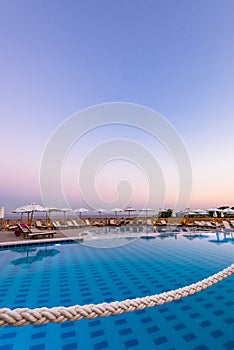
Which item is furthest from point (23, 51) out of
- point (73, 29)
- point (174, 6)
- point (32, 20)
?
point (174, 6)

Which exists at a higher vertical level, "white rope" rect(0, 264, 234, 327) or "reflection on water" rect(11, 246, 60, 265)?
"white rope" rect(0, 264, 234, 327)

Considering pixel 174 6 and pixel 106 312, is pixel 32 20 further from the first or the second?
pixel 106 312

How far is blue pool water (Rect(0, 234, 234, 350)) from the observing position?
9.46 feet

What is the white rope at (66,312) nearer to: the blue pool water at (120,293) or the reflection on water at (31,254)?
the blue pool water at (120,293)

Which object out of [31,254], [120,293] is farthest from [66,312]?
[31,254]

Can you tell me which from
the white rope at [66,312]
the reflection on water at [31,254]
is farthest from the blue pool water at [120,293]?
the white rope at [66,312]

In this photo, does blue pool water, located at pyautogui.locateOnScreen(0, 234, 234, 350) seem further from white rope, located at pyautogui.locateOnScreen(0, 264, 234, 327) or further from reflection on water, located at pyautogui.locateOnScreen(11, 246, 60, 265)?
white rope, located at pyautogui.locateOnScreen(0, 264, 234, 327)

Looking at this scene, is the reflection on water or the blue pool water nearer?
the blue pool water

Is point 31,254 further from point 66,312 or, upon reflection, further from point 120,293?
point 66,312

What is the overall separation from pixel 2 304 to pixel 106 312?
13.7ft

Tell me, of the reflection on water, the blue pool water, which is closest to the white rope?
the blue pool water

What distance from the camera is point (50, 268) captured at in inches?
259

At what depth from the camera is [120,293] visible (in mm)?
4594

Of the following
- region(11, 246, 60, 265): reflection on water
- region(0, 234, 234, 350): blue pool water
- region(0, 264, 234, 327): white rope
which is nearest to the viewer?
region(0, 264, 234, 327): white rope
